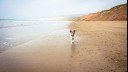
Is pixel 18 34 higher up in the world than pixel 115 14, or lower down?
lower down

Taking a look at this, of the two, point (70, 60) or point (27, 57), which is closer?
point (70, 60)

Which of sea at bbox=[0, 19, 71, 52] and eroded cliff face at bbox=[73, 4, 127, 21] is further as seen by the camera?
eroded cliff face at bbox=[73, 4, 127, 21]

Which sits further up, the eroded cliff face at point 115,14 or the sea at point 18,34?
the eroded cliff face at point 115,14

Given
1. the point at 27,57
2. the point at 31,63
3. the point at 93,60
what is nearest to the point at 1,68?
the point at 31,63

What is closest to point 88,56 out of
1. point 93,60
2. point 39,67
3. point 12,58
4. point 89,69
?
point 93,60

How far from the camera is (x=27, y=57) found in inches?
365

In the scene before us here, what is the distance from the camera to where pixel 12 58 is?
29.9 ft

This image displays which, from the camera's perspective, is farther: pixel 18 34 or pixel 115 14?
pixel 115 14

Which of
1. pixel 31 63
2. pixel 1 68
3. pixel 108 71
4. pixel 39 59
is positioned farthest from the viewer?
→ pixel 39 59

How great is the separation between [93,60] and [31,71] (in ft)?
10.3

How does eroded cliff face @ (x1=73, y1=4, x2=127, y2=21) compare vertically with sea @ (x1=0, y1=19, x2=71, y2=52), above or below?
above

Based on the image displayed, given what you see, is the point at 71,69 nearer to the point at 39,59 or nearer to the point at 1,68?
the point at 39,59

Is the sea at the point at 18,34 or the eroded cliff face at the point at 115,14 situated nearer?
the sea at the point at 18,34

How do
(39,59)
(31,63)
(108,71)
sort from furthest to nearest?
(39,59) < (31,63) < (108,71)
